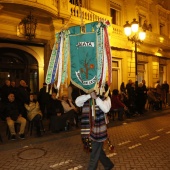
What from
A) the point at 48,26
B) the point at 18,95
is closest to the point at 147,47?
the point at 48,26

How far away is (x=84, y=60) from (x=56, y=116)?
4380 mm

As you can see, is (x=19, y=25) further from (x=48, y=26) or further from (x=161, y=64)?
(x=161, y=64)

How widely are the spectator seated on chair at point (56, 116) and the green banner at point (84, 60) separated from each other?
415 centimetres

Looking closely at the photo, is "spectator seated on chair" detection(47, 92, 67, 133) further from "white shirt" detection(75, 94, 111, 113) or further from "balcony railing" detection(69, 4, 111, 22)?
"balcony railing" detection(69, 4, 111, 22)

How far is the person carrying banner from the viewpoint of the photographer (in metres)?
4.11

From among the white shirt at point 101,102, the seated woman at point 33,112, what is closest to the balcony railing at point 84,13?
the seated woman at point 33,112

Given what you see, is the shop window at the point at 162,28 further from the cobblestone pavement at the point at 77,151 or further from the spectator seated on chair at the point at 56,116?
the spectator seated on chair at the point at 56,116

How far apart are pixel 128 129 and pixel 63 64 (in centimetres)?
535

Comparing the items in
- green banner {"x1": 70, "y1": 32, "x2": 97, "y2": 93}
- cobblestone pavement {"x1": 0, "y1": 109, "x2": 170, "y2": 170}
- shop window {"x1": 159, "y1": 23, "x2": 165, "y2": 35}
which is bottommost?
cobblestone pavement {"x1": 0, "y1": 109, "x2": 170, "y2": 170}

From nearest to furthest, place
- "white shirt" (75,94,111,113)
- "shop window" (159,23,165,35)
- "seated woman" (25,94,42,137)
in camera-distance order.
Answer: "white shirt" (75,94,111,113) → "seated woman" (25,94,42,137) → "shop window" (159,23,165,35)

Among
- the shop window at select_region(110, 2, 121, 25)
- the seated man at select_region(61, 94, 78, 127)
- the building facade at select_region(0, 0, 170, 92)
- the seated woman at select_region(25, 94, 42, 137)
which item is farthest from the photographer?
the shop window at select_region(110, 2, 121, 25)

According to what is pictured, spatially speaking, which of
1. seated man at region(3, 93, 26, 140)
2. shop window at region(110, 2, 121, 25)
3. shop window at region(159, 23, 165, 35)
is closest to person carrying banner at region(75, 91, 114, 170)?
seated man at region(3, 93, 26, 140)

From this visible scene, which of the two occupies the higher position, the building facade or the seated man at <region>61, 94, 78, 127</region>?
the building facade

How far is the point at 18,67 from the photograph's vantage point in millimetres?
11883
